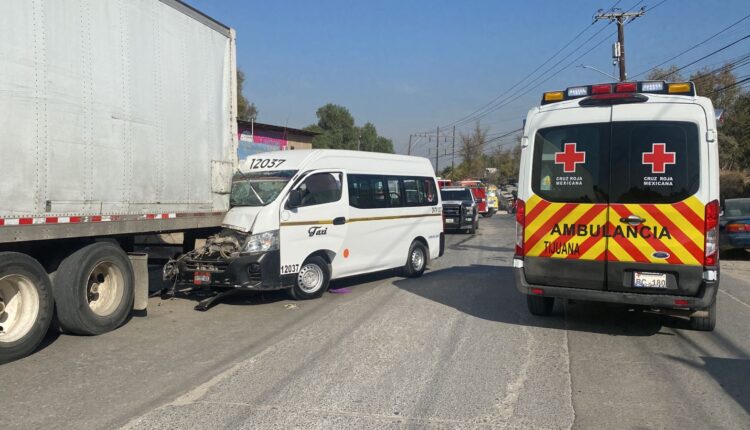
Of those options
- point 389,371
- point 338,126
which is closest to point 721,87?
point 338,126

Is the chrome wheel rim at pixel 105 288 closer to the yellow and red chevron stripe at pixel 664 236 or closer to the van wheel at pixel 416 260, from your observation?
the van wheel at pixel 416 260

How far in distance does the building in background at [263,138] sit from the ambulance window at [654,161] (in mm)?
22481

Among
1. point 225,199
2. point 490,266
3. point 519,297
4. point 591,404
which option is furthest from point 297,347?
point 490,266

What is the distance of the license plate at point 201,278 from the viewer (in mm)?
8297

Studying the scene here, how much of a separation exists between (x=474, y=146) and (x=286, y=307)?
72.1 meters

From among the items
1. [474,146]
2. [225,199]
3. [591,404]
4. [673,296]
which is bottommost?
[591,404]

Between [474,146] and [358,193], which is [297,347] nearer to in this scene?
[358,193]

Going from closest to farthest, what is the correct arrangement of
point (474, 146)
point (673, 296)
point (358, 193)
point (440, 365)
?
point (440, 365), point (673, 296), point (358, 193), point (474, 146)

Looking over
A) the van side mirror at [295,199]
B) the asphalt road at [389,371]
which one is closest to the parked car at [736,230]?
the asphalt road at [389,371]

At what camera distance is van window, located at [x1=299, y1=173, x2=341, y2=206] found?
898 centimetres

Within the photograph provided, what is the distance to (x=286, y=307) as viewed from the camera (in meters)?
8.57

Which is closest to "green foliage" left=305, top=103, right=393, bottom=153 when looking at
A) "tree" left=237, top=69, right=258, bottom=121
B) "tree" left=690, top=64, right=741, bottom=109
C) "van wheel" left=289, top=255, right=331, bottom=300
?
"tree" left=237, top=69, right=258, bottom=121

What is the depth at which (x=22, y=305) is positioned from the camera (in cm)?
595

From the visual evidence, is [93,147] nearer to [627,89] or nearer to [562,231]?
[562,231]
